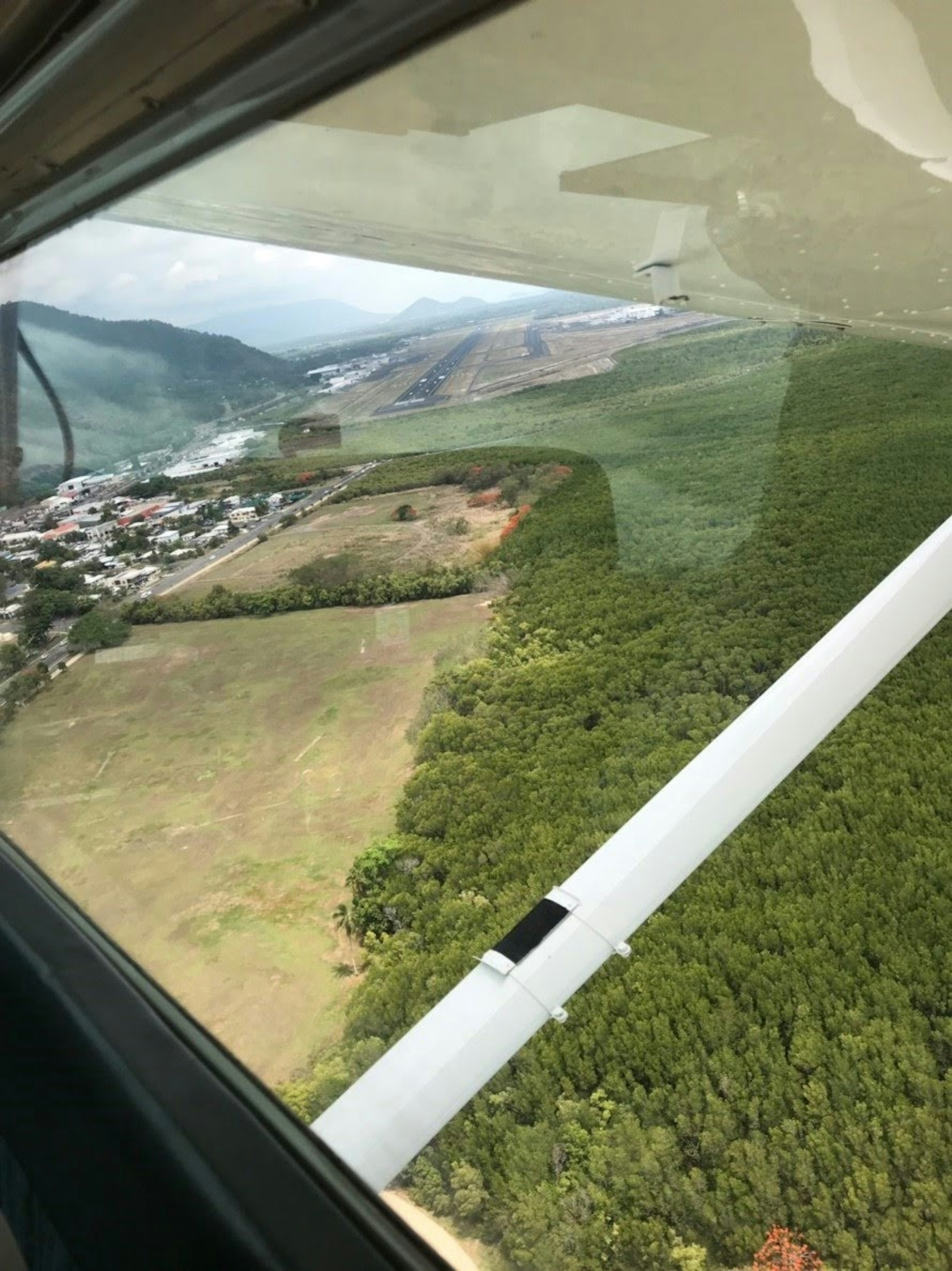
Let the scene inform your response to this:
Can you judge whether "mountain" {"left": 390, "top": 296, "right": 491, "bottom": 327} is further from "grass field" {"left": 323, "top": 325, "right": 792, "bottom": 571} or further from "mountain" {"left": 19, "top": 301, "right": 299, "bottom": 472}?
"grass field" {"left": 323, "top": 325, "right": 792, "bottom": 571}

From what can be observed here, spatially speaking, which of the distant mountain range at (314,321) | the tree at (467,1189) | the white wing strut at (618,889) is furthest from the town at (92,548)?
the tree at (467,1189)

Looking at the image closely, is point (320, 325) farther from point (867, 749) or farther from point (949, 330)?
point (867, 749)

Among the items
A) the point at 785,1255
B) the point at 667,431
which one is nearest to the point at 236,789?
the point at 785,1255

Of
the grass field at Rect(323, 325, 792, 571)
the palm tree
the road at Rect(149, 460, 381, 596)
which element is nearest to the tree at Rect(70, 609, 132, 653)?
the road at Rect(149, 460, 381, 596)

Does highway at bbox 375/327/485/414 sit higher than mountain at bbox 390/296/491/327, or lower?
lower

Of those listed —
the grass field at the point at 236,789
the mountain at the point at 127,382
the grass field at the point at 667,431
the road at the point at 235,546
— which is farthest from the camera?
the grass field at the point at 667,431

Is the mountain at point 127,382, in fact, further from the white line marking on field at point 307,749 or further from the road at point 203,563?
the white line marking on field at point 307,749

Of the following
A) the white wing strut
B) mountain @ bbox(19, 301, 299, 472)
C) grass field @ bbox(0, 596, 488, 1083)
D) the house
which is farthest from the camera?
the house
